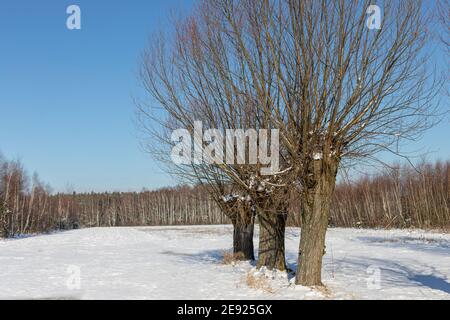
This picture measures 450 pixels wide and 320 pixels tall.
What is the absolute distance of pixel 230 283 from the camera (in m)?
10.1

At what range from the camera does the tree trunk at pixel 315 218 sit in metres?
8.43

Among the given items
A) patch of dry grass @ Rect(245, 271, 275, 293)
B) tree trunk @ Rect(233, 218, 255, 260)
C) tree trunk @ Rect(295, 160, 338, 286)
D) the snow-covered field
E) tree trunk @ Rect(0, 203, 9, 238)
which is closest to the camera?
tree trunk @ Rect(295, 160, 338, 286)

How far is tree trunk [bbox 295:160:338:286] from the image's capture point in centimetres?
843

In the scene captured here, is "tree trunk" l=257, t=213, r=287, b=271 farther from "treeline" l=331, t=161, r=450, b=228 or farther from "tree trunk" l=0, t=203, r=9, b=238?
"tree trunk" l=0, t=203, r=9, b=238

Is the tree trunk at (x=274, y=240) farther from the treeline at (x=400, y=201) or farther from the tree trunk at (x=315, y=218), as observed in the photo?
the treeline at (x=400, y=201)

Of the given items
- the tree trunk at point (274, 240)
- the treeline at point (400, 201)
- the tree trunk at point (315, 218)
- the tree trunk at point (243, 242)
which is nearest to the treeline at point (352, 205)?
the treeline at point (400, 201)

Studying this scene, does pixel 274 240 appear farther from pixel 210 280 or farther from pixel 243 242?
pixel 243 242

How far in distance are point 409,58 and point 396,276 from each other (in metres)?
5.53

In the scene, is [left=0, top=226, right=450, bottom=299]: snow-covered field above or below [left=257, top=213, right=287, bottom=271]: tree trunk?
below

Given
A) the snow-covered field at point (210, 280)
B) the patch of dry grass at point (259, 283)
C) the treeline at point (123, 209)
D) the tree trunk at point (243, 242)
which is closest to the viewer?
the snow-covered field at point (210, 280)

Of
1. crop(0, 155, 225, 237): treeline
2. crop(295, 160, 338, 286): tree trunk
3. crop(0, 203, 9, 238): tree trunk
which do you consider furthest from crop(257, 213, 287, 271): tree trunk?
crop(0, 155, 225, 237): treeline

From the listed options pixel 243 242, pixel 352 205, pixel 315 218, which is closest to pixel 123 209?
pixel 352 205
